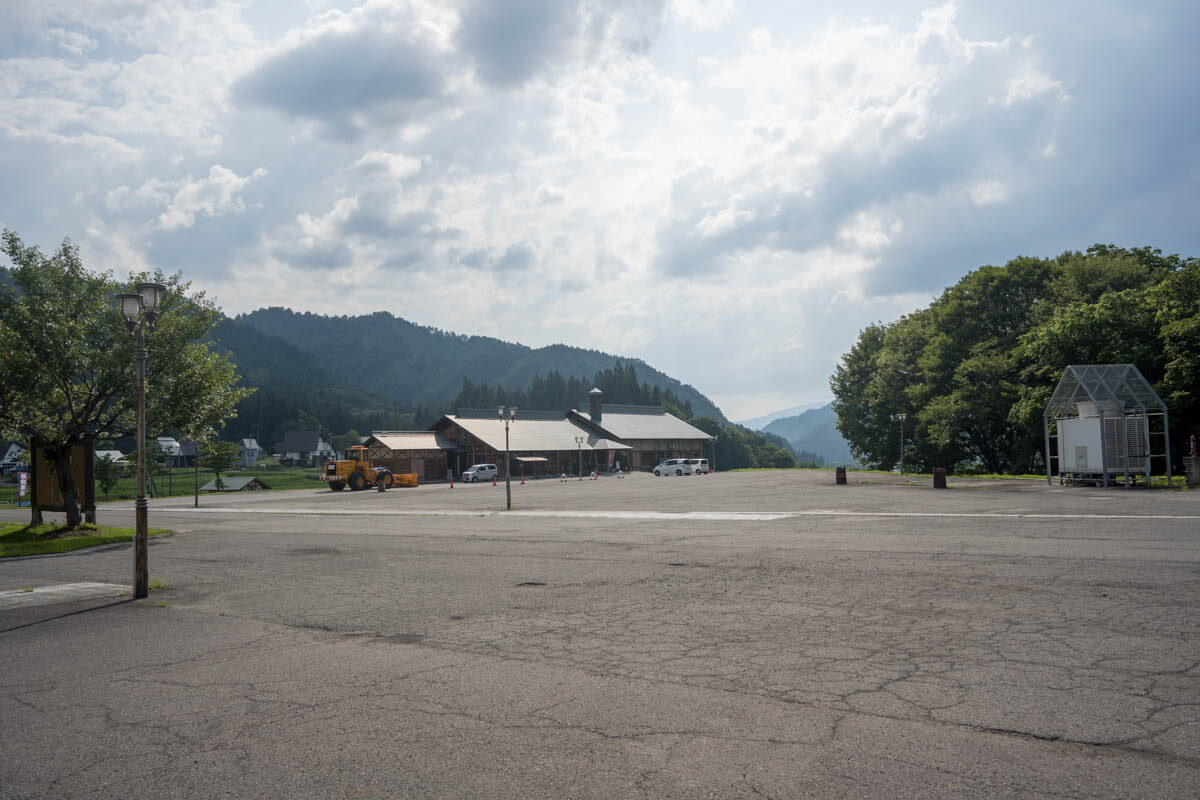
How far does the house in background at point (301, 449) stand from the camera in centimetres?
16662

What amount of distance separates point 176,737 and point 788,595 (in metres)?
6.76

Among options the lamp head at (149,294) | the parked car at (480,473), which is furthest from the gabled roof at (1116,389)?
the parked car at (480,473)

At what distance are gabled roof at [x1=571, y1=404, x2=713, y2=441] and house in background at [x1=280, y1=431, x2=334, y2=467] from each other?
299 ft

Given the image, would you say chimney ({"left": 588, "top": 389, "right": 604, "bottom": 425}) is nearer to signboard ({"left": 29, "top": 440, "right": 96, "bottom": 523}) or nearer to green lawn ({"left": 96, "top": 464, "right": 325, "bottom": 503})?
green lawn ({"left": 96, "top": 464, "right": 325, "bottom": 503})

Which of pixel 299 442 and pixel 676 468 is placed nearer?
pixel 676 468

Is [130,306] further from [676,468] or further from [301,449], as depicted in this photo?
[301,449]

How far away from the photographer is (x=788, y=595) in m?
9.33

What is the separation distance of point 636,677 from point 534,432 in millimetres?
78390

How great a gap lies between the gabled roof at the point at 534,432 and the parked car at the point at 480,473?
3.73m

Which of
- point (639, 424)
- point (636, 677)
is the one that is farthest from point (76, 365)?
point (639, 424)

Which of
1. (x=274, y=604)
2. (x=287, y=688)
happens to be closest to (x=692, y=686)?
(x=287, y=688)

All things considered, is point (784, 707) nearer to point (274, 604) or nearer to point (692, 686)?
point (692, 686)

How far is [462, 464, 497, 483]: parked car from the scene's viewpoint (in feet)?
232

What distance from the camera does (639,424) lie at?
9869 cm
